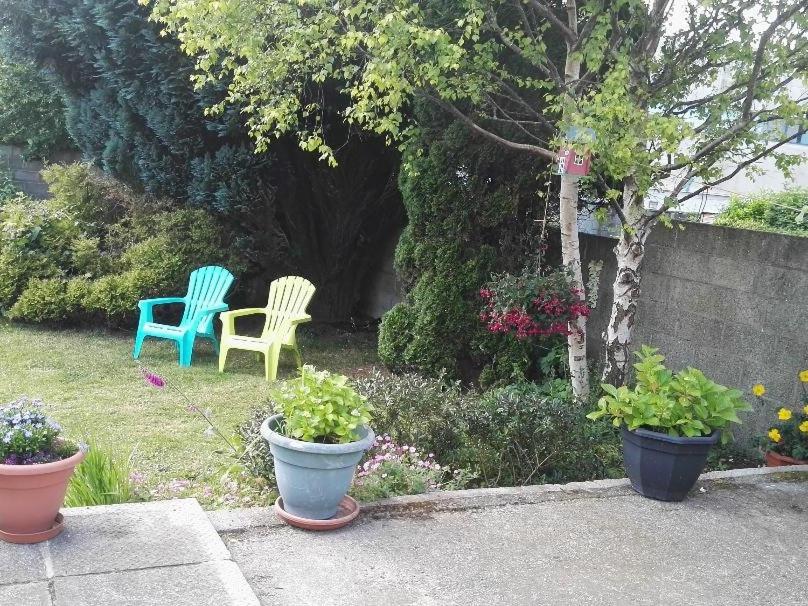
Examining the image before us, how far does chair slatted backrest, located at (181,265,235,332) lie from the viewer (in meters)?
6.96

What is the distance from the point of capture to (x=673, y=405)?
351cm

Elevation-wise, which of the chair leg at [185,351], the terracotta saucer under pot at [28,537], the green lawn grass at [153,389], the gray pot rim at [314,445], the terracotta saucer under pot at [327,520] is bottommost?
the green lawn grass at [153,389]

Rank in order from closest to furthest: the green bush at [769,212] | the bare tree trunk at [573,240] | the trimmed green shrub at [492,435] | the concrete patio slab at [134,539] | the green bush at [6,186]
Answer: the concrete patio slab at [134,539] → the trimmed green shrub at [492,435] → the bare tree trunk at [573,240] → the green bush at [769,212] → the green bush at [6,186]

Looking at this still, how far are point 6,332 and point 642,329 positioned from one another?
215 inches

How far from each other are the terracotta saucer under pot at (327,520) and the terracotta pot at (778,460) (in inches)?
93.0

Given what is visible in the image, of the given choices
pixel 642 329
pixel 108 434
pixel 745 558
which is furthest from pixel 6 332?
pixel 745 558

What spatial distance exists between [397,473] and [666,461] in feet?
3.73

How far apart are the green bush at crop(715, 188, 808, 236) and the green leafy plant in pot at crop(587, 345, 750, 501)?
2069 mm

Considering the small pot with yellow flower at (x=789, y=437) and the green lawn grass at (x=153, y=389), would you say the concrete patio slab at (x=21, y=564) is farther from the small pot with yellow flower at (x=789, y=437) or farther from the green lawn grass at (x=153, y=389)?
the small pot with yellow flower at (x=789, y=437)

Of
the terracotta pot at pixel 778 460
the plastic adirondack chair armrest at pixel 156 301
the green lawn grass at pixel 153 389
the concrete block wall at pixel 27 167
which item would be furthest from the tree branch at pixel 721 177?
the concrete block wall at pixel 27 167

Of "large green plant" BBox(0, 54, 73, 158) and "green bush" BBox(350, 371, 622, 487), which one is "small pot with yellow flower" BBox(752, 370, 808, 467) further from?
"large green plant" BBox(0, 54, 73, 158)

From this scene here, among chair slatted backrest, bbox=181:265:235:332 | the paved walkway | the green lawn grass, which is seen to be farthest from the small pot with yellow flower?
chair slatted backrest, bbox=181:265:235:332

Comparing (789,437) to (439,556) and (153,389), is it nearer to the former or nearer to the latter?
(439,556)

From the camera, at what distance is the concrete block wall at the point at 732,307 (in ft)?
14.5
